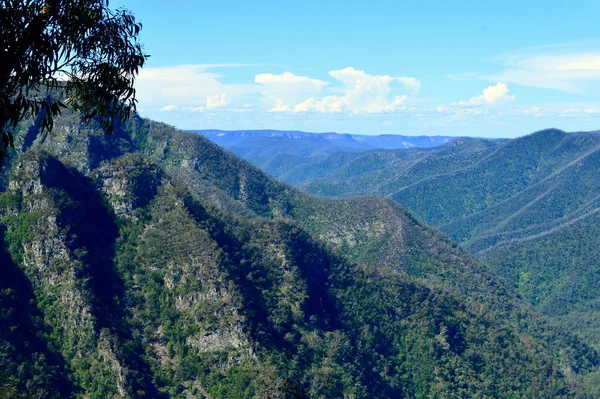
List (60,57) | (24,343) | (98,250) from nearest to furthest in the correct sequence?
1. (60,57)
2. (24,343)
3. (98,250)

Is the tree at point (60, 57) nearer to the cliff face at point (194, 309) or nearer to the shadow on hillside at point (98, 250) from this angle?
the cliff face at point (194, 309)

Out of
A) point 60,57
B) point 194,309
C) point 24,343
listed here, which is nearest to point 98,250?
point 194,309

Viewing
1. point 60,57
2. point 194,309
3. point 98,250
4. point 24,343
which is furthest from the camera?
point 98,250

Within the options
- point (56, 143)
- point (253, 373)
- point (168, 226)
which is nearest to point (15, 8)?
point (253, 373)

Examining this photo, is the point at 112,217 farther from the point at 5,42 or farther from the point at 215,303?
the point at 5,42

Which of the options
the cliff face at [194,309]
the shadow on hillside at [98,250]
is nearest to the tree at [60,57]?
the cliff face at [194,309]

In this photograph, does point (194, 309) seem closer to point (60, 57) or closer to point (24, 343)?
point (24, 343)

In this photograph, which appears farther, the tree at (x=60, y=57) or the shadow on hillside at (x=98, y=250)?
the shadow on hillside at (x=98, y=250)

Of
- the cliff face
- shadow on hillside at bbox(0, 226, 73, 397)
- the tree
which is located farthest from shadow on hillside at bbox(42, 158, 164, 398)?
the tree
